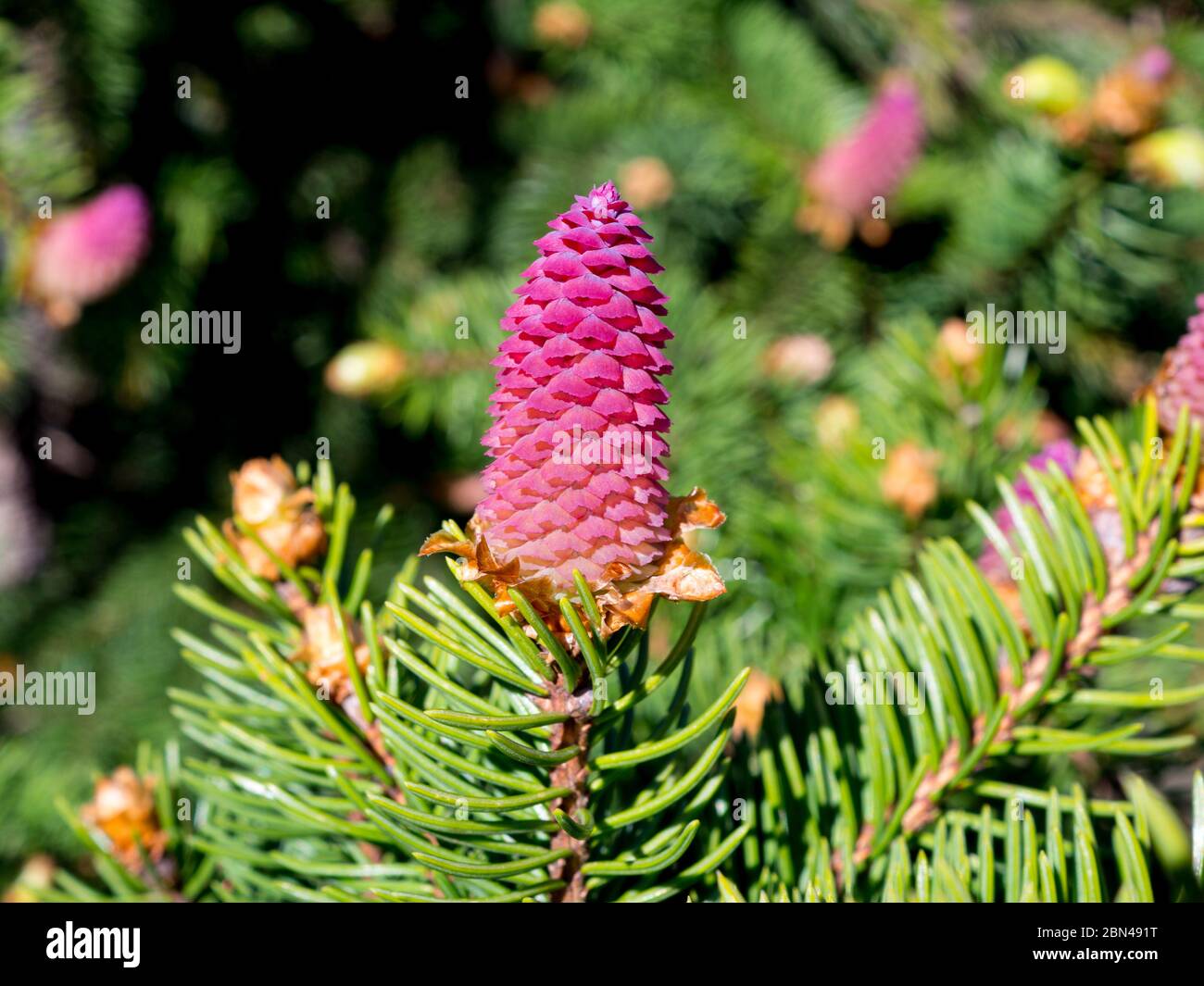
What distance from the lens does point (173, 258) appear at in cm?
91

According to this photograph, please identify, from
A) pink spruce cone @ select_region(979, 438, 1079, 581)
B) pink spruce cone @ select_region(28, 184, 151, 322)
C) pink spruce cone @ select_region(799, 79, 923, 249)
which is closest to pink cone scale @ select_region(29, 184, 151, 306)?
pink spruce cone @ select_region(28, 184, 151, 322)

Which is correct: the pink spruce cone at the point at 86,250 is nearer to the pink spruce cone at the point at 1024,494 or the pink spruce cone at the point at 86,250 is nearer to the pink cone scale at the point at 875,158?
the pink cone scale at the point at 875,158

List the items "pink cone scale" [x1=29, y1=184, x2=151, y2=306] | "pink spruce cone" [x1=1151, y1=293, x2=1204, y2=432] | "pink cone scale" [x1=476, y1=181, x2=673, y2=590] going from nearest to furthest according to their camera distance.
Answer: "pink cone scale" [x1=476, y1=181, x2=673, y2=590] → "pink spruce cone" [x1=1151, y1=293, x2=1204, y2=432] → "pink cone scale" [x1=29, y1=184, x2=151, y2=306]

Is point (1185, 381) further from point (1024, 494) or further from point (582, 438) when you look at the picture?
point (582, 438)

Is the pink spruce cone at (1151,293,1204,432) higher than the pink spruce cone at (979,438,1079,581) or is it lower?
higher

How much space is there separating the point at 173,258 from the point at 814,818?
0.82 metres

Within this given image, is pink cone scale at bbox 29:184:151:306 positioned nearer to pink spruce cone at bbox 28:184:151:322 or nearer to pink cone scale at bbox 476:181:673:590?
pink spruce cone at bbox 28:184:151:322

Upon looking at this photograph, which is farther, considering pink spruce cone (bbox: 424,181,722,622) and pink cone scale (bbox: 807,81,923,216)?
pink cone scale (bbox: 807,81,923,216)

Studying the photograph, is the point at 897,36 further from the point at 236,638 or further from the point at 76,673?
the point at 76,673

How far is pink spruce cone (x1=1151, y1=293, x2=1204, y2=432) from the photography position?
1.33 ft

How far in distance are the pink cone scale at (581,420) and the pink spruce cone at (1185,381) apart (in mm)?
258

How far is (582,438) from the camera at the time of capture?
0.98 feet

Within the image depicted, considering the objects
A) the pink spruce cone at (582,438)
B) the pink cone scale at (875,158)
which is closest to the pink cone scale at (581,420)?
the pink spruce cone at (582,438)

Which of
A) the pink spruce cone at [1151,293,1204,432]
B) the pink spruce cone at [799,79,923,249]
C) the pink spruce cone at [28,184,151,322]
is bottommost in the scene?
the pink spruce cone at [1151,293,1204,432]
